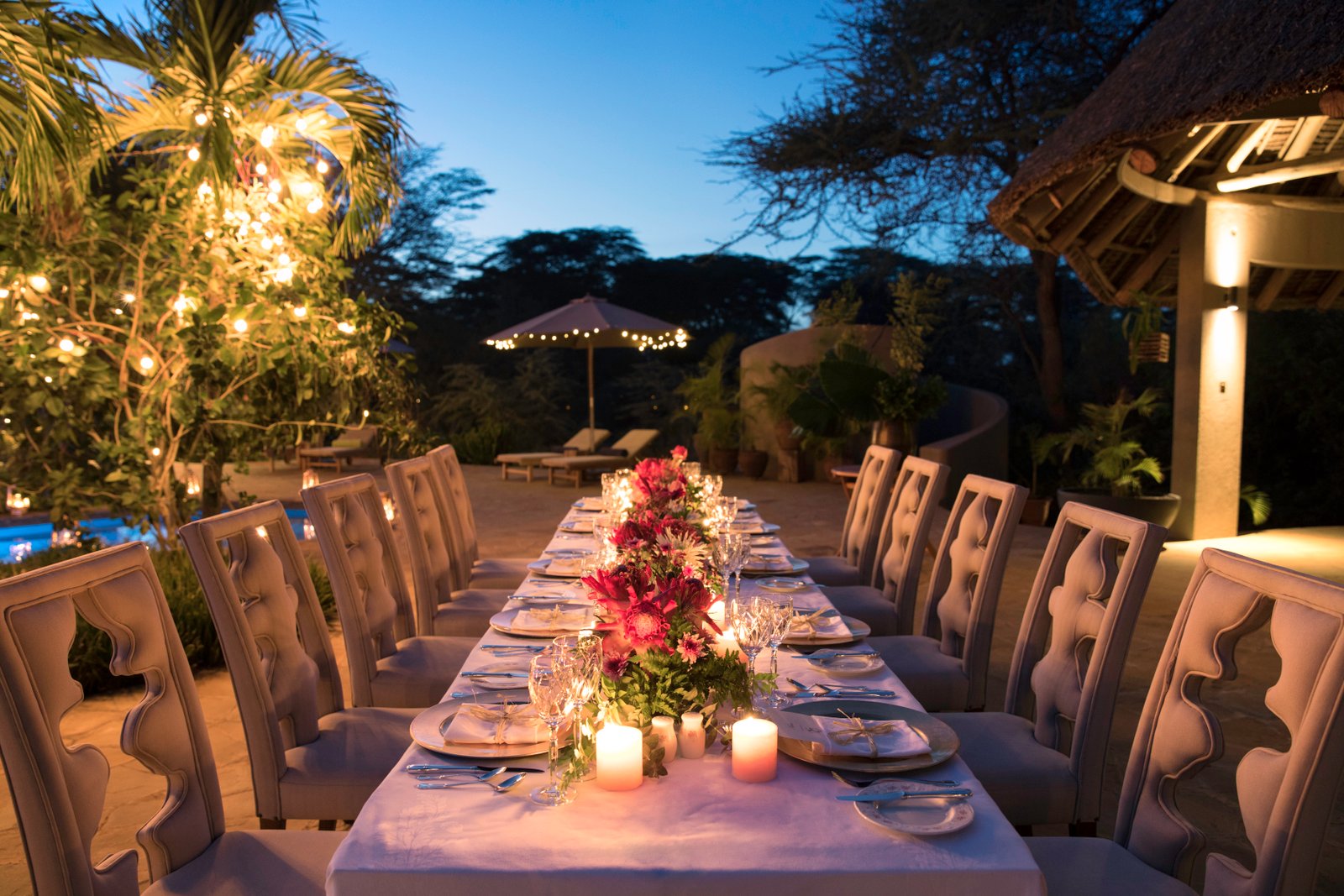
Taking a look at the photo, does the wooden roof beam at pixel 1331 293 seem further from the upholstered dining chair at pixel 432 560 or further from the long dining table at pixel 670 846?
the long dining table at pixel 670 846

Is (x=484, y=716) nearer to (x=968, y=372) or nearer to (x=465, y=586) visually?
(x=465, y=586)

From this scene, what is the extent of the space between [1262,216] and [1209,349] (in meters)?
1.13

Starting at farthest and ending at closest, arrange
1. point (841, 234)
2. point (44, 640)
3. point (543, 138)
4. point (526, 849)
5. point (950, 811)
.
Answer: point (543, 138), point (841, 234), point (44, 640), point (950, 811), point (526, 849)

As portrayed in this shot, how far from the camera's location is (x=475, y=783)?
5.07ft

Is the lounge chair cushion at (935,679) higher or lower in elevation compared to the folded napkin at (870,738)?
lower

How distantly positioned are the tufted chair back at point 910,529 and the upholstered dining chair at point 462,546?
1.71m

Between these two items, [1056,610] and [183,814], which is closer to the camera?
[183,814]

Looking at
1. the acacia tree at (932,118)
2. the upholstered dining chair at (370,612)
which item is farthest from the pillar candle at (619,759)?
the acacia tree at (932,118)

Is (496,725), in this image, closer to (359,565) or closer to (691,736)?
(691,736)

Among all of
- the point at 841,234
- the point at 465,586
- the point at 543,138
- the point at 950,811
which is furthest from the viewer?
the point at 543,138

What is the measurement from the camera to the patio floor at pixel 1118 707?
9.32ft

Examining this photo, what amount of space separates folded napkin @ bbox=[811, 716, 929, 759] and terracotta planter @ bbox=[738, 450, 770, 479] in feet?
38.8

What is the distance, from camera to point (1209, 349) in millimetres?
7602

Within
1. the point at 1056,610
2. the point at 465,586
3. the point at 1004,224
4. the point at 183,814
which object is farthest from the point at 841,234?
the point at 183,814
